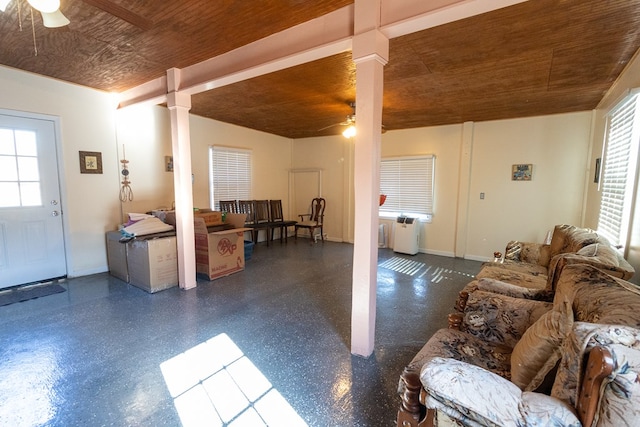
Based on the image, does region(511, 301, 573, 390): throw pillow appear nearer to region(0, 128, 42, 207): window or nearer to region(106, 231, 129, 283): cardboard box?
region(106, 231, 129, 283): cardboard box

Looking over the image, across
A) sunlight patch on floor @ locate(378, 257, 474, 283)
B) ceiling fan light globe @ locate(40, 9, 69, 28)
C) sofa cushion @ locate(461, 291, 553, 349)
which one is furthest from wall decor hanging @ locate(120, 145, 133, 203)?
sofa cushion @ locate(461, 291, 553, 349)

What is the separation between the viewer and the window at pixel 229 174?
547 cm

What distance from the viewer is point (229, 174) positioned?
575 cm

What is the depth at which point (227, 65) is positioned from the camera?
279 centimetres

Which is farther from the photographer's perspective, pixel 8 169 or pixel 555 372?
pixel 8 169

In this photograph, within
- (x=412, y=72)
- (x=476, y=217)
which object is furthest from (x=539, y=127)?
(x=412, y=72)

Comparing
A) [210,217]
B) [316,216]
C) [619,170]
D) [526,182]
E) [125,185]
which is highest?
[619,170]

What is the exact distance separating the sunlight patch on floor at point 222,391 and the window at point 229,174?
12.3 ft

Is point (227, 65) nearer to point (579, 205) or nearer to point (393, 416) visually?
point (393, 416)

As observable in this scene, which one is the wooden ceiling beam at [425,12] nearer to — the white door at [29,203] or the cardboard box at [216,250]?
the cardboard box at [216,250]

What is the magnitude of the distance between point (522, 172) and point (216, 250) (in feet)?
16.0

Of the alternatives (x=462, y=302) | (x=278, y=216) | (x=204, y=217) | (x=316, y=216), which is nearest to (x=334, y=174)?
(x=316, y=216)

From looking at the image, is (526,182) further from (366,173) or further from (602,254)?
(366,173)

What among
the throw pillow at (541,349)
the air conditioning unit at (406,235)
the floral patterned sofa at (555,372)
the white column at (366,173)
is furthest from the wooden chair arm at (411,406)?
the air conditioning unit at (406,235)
